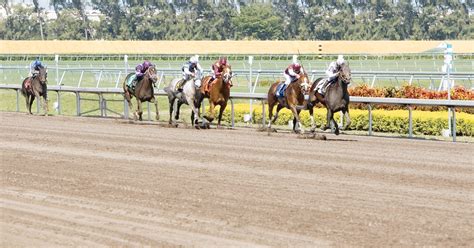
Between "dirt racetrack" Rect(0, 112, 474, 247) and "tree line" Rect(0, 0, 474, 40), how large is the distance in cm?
9076

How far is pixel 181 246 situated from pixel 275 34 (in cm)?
11223

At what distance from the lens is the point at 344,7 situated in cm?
11975

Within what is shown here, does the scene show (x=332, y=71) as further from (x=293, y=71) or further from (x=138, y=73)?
(x=138, y=73)

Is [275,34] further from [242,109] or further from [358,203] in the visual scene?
[358,203]

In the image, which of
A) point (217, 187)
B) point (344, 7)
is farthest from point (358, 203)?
point (344, 7)

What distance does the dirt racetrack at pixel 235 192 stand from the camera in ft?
24.1

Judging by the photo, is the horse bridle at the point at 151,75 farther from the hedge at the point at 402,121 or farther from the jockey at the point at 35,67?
the jockey at the point at 35,67

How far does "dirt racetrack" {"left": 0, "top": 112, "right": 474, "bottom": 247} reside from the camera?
7.33m

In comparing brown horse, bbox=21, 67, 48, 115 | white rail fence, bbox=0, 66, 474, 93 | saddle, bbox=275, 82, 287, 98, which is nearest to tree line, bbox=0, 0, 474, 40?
white rail fence, bbox=0, 66, 474, 93

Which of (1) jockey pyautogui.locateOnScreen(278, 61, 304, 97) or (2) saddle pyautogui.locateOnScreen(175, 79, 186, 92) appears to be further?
(2) saddle pyautogui.locateOnScreen(175, 79, 186, 92)

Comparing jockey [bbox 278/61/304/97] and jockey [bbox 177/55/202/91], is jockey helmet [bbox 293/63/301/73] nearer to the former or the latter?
jockey [bbox 278/61/304/97]

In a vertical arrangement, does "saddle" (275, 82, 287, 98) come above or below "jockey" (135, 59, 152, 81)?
below

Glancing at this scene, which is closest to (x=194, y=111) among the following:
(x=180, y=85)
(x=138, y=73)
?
(x=180, y=85)

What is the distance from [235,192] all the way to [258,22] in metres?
108
